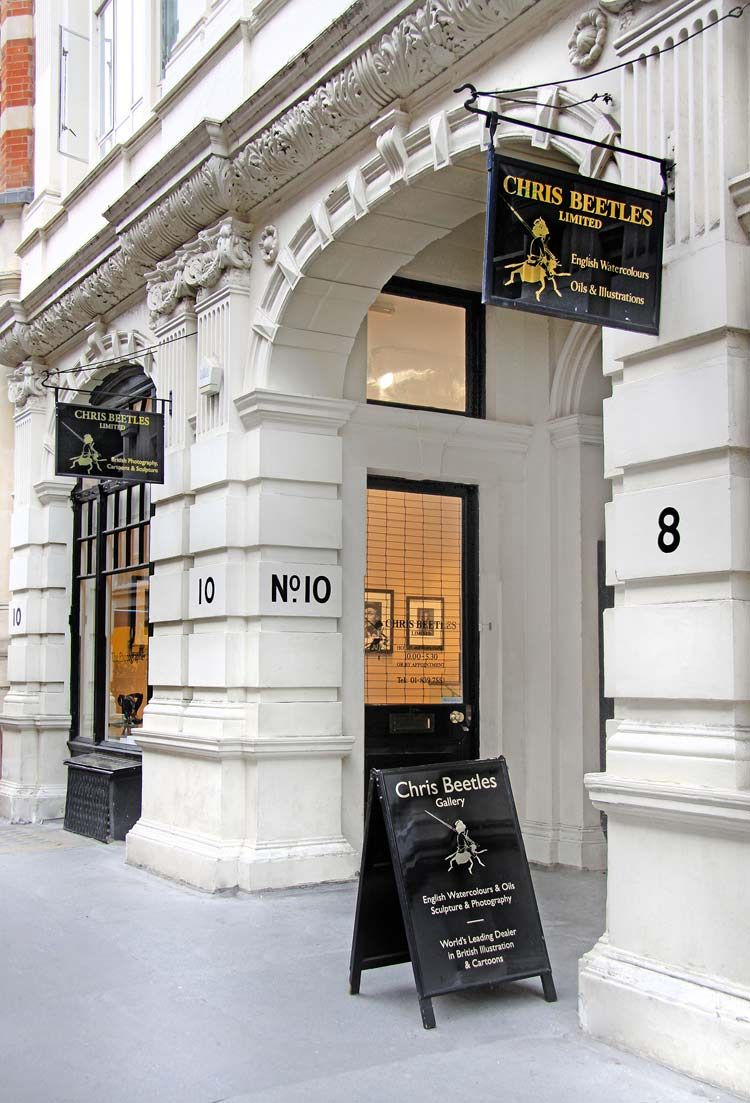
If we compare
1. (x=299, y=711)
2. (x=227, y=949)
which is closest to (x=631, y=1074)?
(x=227, y=949)

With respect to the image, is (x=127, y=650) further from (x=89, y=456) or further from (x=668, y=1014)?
(x=668, y=1014)

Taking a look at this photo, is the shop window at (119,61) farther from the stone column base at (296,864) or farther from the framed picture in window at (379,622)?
A: the stone column base at (296,864)

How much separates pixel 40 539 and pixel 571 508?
22.0 feet

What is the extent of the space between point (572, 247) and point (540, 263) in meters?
0.18

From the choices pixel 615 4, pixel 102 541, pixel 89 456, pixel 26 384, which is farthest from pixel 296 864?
pixel 26 384

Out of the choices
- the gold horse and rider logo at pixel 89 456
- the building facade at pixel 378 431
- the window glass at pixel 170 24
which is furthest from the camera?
the window glass at pixel 170 24

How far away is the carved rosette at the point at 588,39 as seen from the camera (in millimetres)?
6098

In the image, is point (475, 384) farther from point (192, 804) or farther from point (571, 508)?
point (192, 804)

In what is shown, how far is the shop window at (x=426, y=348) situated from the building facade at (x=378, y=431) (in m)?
0.03

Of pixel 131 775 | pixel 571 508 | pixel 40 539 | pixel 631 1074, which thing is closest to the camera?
pixel 631 1074

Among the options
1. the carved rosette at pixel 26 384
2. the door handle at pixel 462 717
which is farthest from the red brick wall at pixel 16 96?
the door handle at pixel 462 717

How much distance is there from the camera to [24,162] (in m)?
15.0

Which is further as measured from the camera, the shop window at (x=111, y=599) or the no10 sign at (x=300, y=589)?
the shop window at (x=111, y=599)

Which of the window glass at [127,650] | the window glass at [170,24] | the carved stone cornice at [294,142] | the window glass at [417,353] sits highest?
the window glass at [170,24]
